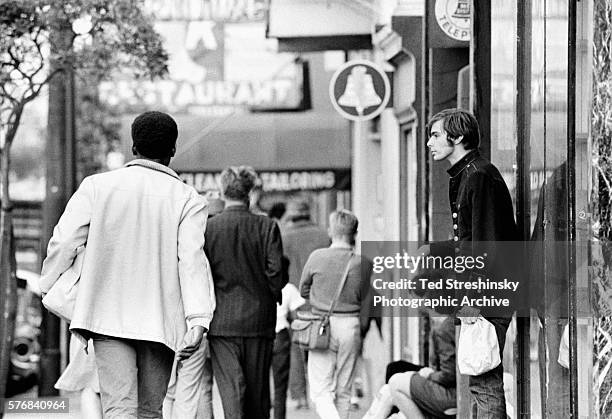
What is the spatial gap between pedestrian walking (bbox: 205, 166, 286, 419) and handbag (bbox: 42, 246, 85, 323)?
9.51ft

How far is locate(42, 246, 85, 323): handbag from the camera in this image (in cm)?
651

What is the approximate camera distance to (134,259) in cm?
658

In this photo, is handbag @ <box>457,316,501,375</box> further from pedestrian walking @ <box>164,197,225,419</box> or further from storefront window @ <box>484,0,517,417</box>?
pedestrian walking @ <box>164,197,225,419</box>

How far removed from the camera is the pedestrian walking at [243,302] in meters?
9.43

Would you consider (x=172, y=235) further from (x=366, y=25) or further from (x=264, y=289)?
(x=366, y=25)

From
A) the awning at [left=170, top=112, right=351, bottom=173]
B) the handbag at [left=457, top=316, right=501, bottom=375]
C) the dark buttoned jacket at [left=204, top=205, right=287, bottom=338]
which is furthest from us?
the awning at [left=170, top=112, right=351, bottom=173]

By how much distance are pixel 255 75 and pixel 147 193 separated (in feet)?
53.2

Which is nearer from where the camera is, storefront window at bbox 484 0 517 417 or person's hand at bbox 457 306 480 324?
person's hand at bbox 457 306 480 324

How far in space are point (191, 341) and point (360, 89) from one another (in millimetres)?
7201

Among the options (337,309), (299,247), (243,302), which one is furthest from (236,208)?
(299,247)

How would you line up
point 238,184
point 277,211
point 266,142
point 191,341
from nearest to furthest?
point 191,341, point 238,184, point 277,211, point 266,142

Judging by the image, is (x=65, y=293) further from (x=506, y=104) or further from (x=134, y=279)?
(x=506, y=104)

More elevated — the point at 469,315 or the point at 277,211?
the point at 277,211

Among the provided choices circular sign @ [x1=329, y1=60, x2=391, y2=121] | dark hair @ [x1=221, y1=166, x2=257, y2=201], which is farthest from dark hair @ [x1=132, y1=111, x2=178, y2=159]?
circular sign @ [x1=329, y1=60, x2=391, y2=121]
